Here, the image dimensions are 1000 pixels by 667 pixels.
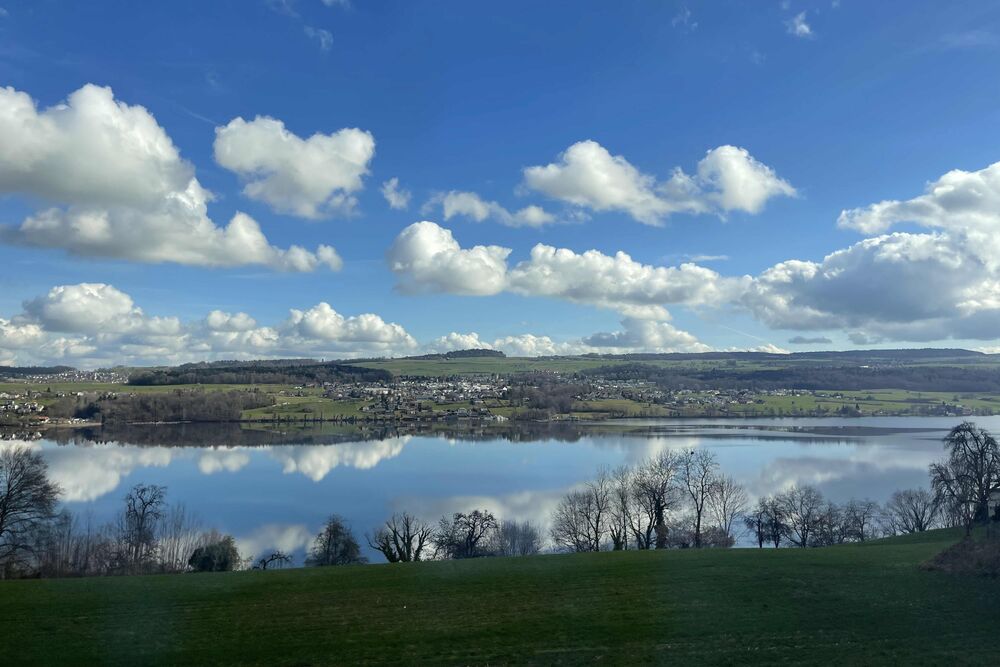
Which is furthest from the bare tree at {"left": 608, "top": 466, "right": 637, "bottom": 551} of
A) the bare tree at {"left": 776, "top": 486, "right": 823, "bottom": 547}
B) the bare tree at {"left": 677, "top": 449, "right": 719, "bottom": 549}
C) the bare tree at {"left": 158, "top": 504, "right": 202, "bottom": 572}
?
the bare tree at {"left": 158, "top": 504, "right": 202, "bottom": 572}

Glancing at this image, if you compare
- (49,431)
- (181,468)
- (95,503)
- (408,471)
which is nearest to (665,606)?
(95,503)

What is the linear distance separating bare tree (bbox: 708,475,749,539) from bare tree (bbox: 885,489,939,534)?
8.38m

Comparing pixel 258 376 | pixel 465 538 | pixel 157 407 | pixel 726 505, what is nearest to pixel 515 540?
pixel 465 538

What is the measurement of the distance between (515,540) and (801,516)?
15.4 meters

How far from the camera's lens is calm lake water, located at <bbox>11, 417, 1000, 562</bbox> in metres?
47.5

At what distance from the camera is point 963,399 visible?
398 ft

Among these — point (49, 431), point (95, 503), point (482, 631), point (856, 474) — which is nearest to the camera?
point (482, 631)

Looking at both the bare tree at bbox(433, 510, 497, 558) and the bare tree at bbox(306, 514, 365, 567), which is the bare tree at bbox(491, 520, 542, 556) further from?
the bare tree at bbox(306, 514, 365, 567)

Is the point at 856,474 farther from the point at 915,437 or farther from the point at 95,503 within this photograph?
the point at 95,503

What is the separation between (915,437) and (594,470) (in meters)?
51.2

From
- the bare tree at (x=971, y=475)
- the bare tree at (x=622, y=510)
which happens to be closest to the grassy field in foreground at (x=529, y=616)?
the bare tree at (x=971, y=475)

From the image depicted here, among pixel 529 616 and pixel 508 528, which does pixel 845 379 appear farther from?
pixel 529 616

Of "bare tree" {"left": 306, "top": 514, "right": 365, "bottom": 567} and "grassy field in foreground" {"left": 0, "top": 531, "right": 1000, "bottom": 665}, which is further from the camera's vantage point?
"bare tree" {"left": 306, "top": 514, "right": 365, "bottom": 567}

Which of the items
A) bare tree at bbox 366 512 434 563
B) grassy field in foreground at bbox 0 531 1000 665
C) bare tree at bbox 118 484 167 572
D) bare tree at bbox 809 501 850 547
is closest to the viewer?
grassy field in foreground at bbox 0 531 1000 665
